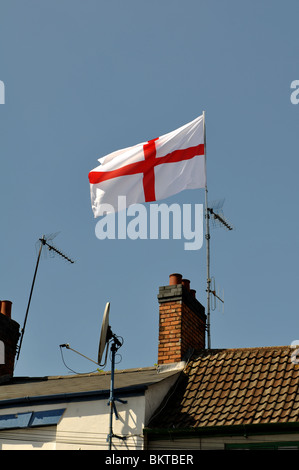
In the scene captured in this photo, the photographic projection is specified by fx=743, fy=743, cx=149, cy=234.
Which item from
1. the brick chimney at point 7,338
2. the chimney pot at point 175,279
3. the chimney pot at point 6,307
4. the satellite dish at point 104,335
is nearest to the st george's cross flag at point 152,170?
the chimney pot at point 175,279

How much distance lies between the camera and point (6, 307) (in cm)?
2273

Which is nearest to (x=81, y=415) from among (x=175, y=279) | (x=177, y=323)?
(x=177, y=323)

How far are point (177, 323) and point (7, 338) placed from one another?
6.70 m

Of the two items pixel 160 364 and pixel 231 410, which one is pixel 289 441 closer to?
pixel 231 410

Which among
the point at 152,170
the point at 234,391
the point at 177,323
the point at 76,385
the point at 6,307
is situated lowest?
the point at 234,391

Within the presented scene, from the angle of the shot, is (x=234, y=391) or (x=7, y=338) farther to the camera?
(x=7, y=338)

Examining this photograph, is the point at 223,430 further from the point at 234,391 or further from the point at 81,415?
the point at 81,415

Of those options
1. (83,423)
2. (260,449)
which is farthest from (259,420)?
(83,423)

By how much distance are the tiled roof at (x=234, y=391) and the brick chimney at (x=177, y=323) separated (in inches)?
21.5

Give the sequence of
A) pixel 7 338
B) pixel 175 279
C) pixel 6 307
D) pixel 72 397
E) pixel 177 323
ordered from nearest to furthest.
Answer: pixel 72 397
pixel 177 323
pixel 175 279
pixel 7 338
pixel 6 307

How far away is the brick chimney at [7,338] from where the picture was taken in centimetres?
2192

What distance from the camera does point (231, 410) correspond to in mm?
15242

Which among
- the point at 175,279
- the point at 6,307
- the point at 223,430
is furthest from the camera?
the point at 6,307

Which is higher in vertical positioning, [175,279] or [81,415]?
[175,279]
